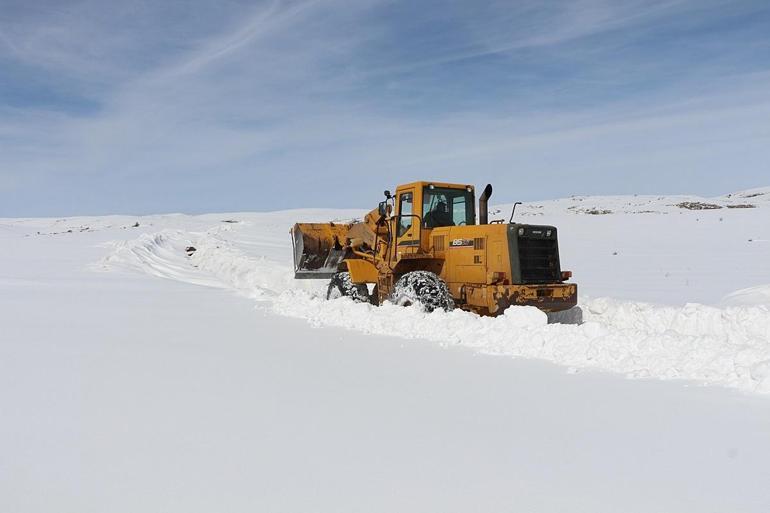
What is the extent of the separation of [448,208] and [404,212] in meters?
0.77

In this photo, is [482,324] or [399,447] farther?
[482,324]

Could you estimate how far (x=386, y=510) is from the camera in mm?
3441

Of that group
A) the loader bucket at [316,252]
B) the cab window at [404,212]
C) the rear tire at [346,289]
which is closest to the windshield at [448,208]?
the cab window at [404,212]

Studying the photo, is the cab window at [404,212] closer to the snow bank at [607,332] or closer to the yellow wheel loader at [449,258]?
the yellow wheel loader at [449,258]

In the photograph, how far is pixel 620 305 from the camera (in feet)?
35.5

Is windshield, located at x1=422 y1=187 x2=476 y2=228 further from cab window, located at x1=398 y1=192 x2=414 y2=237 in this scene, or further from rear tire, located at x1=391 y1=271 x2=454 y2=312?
rear tire, located at x1=391 y1=271 x2=454 y2=312

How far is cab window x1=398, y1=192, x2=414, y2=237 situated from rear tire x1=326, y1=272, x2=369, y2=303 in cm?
159

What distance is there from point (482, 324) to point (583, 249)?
17603 mm

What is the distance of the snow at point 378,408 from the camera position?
368 cm

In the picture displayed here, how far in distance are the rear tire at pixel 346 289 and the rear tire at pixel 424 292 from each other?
5.70 ft

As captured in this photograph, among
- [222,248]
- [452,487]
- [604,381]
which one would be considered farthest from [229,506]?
[222,248]

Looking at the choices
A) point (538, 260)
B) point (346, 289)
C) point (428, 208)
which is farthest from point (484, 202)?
point (346, 289)

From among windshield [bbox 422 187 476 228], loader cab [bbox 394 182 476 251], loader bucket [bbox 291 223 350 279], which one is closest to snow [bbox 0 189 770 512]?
loader cab [bbox 394 182 476 251]

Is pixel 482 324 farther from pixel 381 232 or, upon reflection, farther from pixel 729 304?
pixel 729 304
